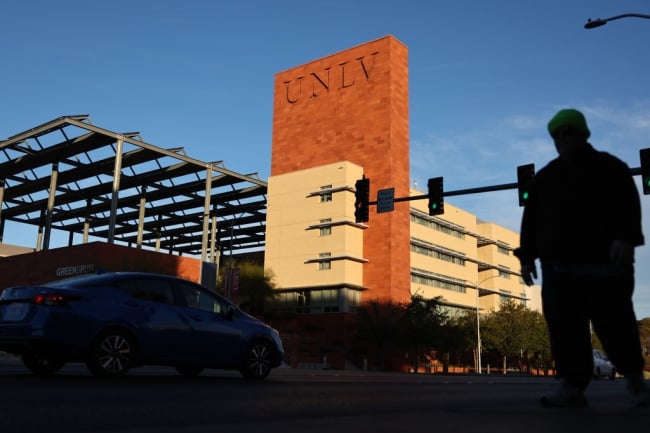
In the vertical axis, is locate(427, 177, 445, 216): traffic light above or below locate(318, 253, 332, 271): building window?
below

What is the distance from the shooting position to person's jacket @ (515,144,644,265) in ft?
13.2

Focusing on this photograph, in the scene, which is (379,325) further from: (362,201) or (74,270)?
(362,201)

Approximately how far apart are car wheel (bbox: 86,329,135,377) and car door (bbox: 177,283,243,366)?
86cm

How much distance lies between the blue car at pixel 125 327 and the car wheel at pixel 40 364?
1cm

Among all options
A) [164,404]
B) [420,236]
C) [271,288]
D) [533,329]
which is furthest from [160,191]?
[164,404]

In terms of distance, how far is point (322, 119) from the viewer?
2391 inches

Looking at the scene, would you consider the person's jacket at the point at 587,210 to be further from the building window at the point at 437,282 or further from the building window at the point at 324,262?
the building window at the point at 437,282

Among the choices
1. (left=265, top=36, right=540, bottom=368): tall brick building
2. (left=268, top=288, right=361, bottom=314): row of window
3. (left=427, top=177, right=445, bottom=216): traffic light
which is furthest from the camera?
(left=265, top=36, right=540, bottom=368): tall brick building

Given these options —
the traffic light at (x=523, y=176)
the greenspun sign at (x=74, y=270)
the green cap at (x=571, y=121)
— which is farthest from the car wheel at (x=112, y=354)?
the greenspun sign at (x=74, y=270)

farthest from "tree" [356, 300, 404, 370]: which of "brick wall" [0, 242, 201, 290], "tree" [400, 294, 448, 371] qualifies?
"brick wall" [0, 242, 201, 290]

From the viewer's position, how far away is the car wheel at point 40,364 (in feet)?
29.7

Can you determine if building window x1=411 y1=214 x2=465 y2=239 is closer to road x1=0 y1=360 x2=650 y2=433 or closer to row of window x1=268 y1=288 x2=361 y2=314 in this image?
row of window x1=268 y1=288 x2=361 y2=314

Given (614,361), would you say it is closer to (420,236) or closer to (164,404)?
(164,404)

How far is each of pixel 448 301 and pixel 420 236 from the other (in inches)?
333
